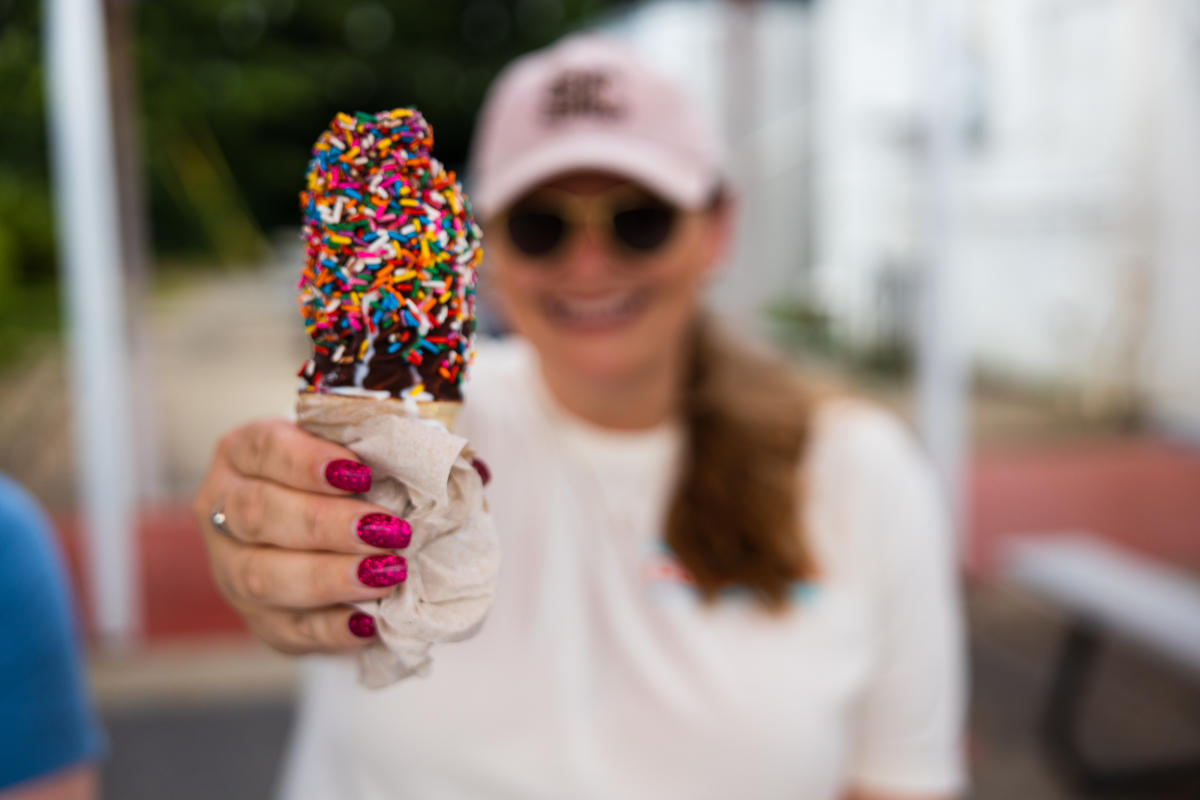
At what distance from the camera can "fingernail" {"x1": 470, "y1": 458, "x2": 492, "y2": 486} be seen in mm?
515

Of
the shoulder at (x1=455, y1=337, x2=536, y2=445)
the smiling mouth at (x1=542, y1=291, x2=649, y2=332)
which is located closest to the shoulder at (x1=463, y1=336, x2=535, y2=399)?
the shoulder at (x1=455, y1=337, x2=536, y2=445)

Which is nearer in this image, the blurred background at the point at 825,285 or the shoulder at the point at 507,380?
the shoulder at the point at 507,380

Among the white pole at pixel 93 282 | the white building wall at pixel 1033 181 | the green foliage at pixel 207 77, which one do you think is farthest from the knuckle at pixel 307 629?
the white building wall at pixel 1033 181

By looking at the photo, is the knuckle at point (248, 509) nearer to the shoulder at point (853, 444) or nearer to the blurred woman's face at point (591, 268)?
the blurred woman's face at point (591, 268)

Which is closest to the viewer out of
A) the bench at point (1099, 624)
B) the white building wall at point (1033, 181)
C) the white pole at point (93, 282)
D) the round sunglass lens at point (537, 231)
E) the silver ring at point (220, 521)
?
the silver ring at point (220, 521)

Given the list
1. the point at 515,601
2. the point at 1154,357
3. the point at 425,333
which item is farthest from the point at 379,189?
the point at 1154,357

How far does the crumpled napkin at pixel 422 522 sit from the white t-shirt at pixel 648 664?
1.18 ft

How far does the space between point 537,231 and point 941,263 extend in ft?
13.1

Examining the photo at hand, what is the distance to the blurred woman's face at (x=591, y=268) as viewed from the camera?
1.20 meters

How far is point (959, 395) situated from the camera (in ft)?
16.8

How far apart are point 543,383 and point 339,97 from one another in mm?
915

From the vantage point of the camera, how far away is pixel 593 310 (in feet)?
4.10

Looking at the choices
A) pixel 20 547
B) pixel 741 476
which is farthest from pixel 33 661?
pixel 741 476

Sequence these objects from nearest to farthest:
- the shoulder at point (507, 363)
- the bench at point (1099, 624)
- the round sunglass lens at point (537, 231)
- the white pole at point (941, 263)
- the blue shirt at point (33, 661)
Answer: the blue shirt at point (33, 661) → the round sunglass lens at point (537, 231) → the shoulder at point (507, 363) → the bench at point (1099, 624) → the white pole at point (941, 263)
